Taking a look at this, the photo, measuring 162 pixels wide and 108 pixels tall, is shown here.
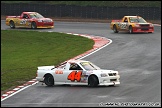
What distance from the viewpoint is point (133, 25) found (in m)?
43.6

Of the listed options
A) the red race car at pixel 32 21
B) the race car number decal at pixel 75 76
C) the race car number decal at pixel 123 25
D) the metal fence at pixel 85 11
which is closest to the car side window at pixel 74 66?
the race car number decal at pixel 75 76

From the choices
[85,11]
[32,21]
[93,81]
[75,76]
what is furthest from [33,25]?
[93,81]

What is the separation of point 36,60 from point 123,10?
2439cm

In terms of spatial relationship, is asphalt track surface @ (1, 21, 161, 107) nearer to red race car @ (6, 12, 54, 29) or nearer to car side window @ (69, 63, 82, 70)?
car side window @ (69, 63, 82, 70)

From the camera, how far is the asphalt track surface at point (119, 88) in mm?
18312

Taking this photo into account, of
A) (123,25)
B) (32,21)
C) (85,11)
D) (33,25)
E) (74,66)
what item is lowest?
(74,66)

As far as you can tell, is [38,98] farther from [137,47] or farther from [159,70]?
A: [137,47]

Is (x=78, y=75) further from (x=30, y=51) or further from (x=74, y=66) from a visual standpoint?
(x=30, y=51)

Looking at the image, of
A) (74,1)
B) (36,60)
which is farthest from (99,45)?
(74,1)

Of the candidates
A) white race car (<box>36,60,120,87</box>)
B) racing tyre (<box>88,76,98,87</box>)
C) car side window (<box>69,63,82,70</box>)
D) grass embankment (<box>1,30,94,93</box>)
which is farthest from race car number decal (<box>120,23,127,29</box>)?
racing tyre (<box>88,76,98,87</box>)

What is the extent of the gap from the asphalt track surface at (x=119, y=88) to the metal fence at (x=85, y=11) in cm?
1599

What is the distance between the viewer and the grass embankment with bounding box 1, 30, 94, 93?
26.5 metres

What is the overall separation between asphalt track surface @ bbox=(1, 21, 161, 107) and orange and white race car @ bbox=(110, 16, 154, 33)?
18.6ft

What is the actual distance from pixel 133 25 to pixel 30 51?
33.4ft
